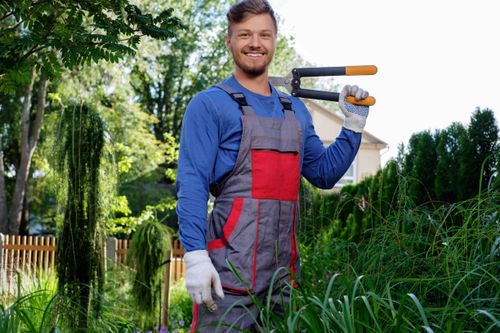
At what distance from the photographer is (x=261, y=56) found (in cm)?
265

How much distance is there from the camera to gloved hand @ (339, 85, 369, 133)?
2.77m

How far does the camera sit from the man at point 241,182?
8.02 ft

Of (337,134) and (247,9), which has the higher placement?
(337,134)

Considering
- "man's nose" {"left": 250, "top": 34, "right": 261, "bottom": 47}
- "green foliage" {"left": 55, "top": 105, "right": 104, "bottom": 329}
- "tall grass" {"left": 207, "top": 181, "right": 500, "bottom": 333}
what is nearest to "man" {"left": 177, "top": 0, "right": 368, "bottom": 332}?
"man's nose" {"left": 250, "top": 34, "right": 261, "bottom": 47}

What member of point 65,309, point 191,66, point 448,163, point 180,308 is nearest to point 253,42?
point 65,309

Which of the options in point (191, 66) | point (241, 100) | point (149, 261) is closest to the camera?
point (241, 100)

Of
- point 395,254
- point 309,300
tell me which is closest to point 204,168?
point 309,300

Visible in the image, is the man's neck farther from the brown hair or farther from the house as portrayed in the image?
the house

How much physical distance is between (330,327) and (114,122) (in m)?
16.9

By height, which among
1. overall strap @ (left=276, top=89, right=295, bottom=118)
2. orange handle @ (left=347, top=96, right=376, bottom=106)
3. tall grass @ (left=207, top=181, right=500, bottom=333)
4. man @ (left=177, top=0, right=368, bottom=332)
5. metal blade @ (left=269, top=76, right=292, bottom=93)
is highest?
metal blade @ (left=269, top=76, right=292, bottom=93)

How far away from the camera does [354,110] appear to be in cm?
278

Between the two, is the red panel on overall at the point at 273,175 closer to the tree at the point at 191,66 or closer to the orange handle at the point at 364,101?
the orange handle at the point at 364,101

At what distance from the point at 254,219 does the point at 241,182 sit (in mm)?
134

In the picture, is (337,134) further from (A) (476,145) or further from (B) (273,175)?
(B) (273,175)
